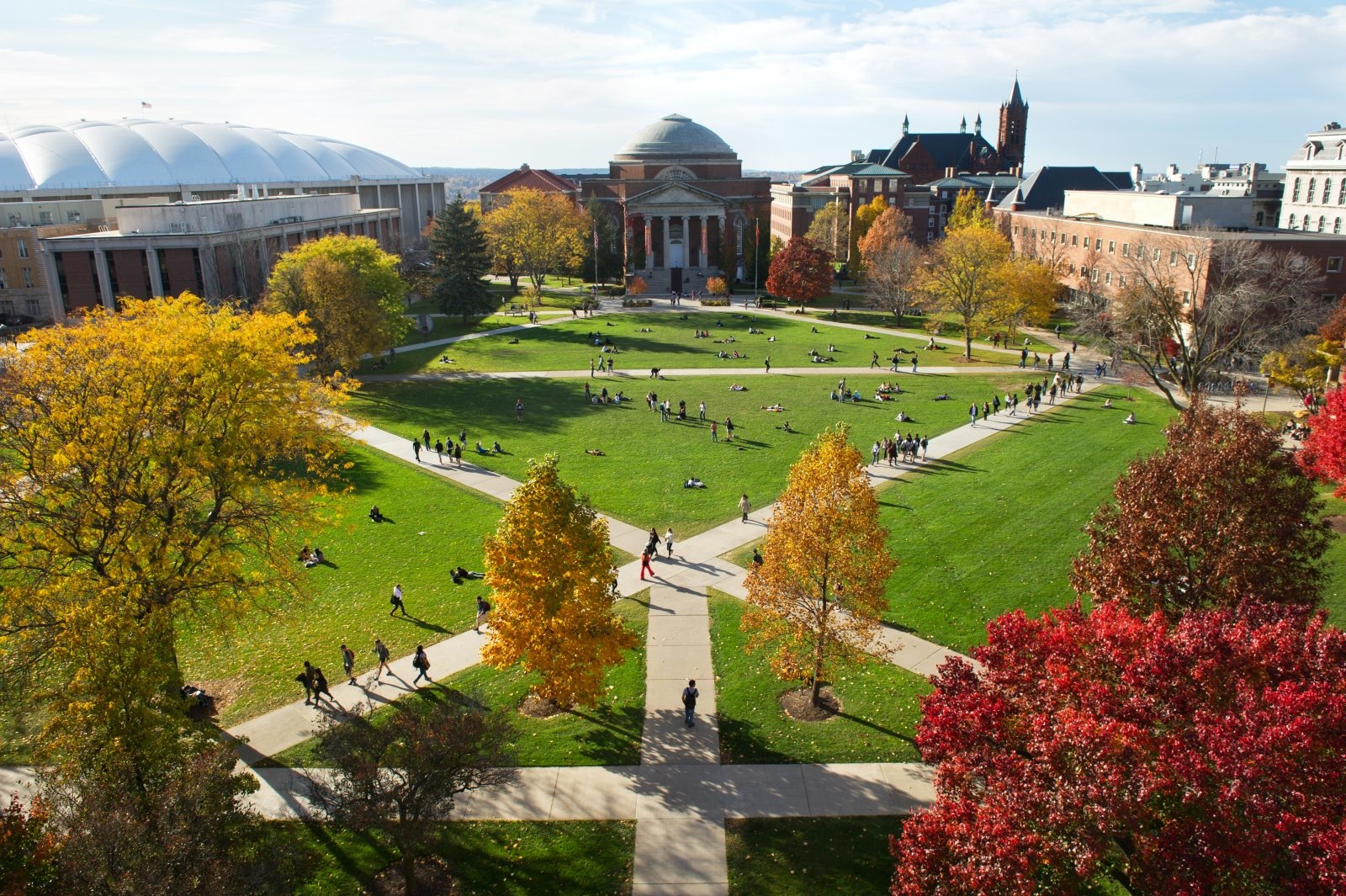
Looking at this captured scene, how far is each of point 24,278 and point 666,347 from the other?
52978 millimetres

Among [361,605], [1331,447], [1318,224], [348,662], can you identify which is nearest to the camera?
[348,662]

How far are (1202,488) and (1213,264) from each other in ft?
132

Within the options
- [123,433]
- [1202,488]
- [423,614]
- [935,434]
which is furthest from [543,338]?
[1202,488]

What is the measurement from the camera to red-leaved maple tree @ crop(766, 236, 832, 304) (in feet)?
254

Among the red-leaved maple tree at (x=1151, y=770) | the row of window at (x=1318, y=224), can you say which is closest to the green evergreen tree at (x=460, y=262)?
the red-leaved maple tree at (x=1151, y=770)

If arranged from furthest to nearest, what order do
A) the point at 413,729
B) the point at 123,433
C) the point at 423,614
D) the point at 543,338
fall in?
the point at 543,338 → the point at 423,614 → the point at 123,433 → the point at 413,729

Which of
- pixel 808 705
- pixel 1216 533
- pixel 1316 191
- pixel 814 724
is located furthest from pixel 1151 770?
pixel 1316 191

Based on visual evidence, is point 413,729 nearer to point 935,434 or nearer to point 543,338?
point 935,434

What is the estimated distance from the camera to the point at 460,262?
234ft

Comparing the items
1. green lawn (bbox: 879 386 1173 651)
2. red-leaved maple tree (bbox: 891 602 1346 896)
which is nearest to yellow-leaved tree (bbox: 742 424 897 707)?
green lawn (bbox: 879 386 1173 651)

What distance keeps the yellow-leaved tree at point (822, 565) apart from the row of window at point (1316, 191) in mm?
71321

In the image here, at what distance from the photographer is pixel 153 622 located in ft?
50.3

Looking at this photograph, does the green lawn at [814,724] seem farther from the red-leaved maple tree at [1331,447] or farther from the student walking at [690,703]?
the red-leaved maple tree at [1331,447]

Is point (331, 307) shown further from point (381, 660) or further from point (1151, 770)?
point (1151, 770)
